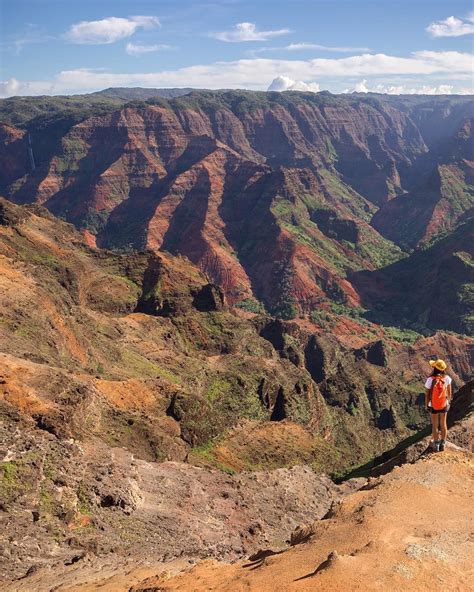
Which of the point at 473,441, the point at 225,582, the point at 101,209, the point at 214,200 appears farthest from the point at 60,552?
the point at 101,209

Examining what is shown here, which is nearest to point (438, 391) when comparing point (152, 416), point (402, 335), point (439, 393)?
point (439, 393)

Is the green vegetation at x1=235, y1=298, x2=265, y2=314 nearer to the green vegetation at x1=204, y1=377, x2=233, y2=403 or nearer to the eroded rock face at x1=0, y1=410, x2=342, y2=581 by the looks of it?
the green vegetation at x1=204, y1=377, x2=233, y2=403

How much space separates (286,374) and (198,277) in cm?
3002

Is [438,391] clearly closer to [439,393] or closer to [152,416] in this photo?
[439,393]

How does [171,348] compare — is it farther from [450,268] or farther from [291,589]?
[450,268]

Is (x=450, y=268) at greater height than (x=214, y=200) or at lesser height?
lesser

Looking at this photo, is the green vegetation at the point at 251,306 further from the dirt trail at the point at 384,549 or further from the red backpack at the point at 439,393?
the dirt trail at the point at 384,549

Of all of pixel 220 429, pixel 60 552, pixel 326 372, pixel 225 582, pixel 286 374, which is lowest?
pixel 326 372

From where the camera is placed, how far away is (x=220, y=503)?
113ft

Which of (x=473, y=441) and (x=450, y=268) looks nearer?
(x=473, y=441)

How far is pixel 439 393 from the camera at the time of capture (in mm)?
20500

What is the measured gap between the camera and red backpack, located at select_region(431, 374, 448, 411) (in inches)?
802

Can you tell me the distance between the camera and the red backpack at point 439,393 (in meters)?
20.4

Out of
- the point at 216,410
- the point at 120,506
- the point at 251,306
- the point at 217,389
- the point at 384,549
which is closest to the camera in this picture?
the point at 384,549
